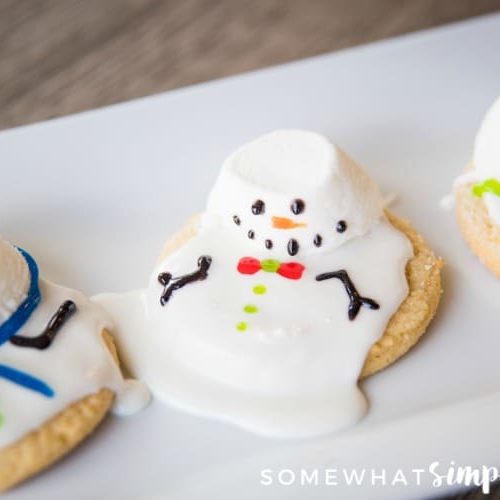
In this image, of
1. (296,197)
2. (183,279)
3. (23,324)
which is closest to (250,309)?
(183,279)

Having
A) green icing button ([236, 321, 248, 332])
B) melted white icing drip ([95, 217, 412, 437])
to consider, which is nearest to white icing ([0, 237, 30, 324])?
melted white icing drip ([95, 217, 412, 437])

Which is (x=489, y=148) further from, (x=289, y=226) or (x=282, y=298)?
(x=282, y=298)

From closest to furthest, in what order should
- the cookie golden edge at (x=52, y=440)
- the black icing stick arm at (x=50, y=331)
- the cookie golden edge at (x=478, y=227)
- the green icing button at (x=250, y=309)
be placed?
the cookie golden edge at (x=52, y=440)
the black icing stick arm at (x=50, y=331)
the green icing button at (x=250, y=309)
the cookie golden edge at (x=478, y=227)

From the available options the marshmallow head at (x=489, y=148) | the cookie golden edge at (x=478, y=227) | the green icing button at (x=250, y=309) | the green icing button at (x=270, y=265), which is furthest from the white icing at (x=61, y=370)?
the marshmallow head at (x=489, y=148)

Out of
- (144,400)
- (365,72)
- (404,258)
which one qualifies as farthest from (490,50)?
(144,400)

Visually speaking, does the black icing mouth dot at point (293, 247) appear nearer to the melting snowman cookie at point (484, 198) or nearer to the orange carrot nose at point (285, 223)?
the orange carrot nose at point (285, 223)
